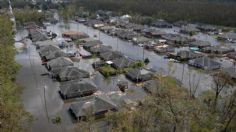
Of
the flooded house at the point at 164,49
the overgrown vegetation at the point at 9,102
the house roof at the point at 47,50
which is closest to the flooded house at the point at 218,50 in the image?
the flooded house at the point at 164,49

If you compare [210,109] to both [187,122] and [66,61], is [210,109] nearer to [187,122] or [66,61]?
[187,122]

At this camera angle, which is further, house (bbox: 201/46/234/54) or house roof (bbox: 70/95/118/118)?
house (bbox: 201/46/234/54)

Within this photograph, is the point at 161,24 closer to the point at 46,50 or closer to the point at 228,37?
the point at 228,37

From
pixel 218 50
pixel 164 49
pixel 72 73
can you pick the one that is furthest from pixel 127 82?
pixel 218 50

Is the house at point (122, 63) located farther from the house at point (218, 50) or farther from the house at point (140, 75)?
the house at point (218, 50)

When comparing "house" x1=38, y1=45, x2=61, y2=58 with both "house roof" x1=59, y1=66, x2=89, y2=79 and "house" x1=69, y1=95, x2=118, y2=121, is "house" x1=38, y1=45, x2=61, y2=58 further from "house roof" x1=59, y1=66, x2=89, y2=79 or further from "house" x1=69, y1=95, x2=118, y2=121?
"house" x1=69, y1=95, x2=118, y2=121

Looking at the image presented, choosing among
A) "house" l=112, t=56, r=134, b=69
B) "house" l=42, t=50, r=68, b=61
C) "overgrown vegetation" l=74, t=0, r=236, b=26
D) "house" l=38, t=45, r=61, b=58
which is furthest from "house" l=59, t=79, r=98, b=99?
"overgrown vegetation" l=74, t=0, r=236, b=26
